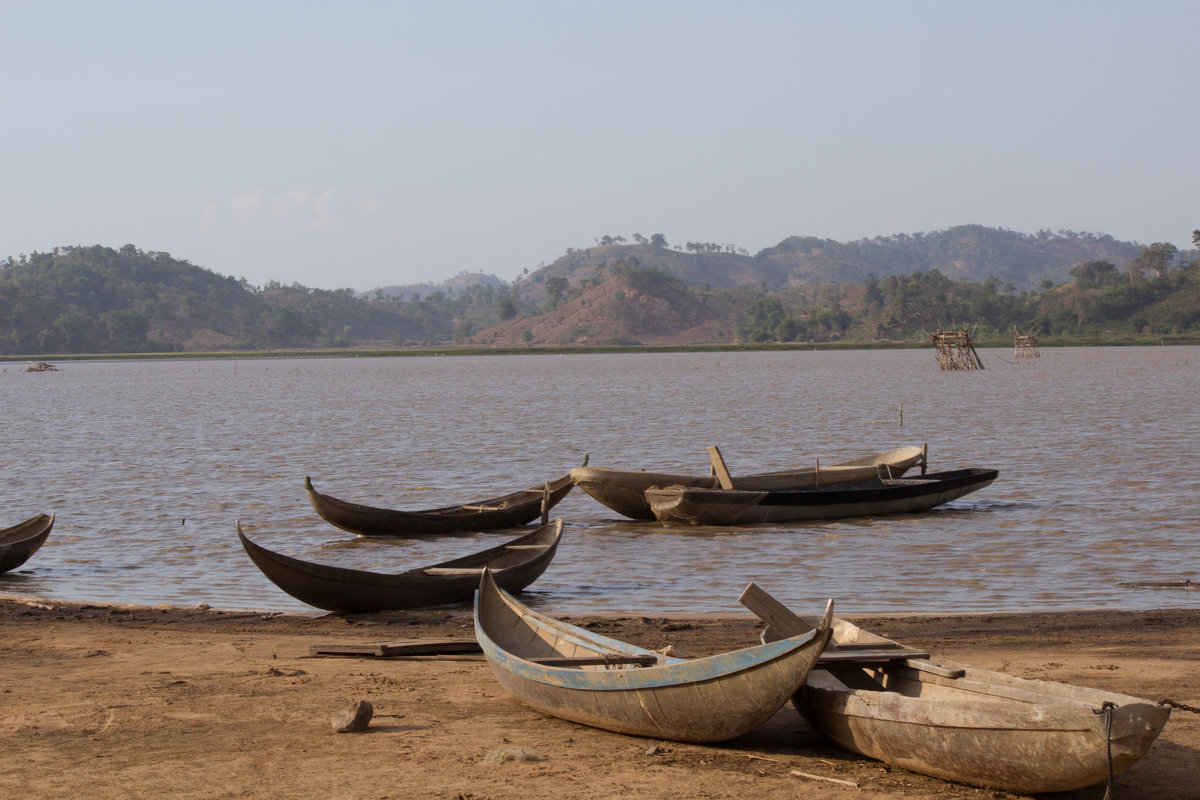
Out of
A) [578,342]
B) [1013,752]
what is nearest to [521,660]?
[1013,752]

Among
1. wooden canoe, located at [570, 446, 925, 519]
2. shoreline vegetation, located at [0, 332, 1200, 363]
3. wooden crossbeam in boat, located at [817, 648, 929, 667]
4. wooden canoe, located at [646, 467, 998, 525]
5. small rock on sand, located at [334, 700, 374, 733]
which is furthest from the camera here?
shoreline vegetation, located at [0, 332, 1200, 363]

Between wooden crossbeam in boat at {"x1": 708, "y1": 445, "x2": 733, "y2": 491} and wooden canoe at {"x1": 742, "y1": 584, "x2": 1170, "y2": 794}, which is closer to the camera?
wooden canoe at {"x1": 742, "y1": 584, "x2": 1170, "y2": 794}

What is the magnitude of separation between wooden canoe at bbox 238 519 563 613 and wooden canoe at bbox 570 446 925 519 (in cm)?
535

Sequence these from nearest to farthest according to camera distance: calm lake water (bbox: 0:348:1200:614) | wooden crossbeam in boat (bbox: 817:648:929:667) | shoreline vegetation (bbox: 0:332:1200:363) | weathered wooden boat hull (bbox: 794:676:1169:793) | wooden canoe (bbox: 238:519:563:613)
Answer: weathered wooden boat hull (bbox: 794:676:1169:793) < wooden crossbeam in boat (bbox: 817:648:929:667) < wooden canoe (bbox: 238:519:563:613) < calm lake water (bbox: 0:348:1200:614) < shoreline vegetation (bbox: 0:332:1200:363)

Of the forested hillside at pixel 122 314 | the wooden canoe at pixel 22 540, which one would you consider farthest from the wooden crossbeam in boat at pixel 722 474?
the forested hillside at pixel 122 314

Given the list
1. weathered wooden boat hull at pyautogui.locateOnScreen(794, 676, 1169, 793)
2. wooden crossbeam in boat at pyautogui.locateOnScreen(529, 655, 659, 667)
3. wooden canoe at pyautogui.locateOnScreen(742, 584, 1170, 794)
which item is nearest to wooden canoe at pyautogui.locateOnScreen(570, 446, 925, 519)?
wooden crossbeam in boat at pyautogui.locateOnScreen(529, 655, 659, 667)

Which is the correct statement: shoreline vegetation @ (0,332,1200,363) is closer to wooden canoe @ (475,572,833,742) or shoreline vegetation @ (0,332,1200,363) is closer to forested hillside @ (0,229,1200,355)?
forested hillside @ (0,229,1200,355)

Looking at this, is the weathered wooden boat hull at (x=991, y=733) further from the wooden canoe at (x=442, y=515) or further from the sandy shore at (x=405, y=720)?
the wooden canoe at (x=442, y=515)

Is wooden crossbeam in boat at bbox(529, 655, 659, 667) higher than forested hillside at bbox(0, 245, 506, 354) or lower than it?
lower

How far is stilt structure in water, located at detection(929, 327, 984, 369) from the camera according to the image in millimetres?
70938

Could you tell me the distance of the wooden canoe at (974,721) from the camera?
5.66 meters

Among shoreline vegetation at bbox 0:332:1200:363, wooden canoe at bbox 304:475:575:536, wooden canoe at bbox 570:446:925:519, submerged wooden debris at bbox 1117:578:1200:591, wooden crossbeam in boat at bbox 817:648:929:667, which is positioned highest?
shoreline vegetation at bbox 0:332:1200:363

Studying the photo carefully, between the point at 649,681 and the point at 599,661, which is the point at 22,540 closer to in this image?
the point at 599,661

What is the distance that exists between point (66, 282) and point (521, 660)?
648 ft
